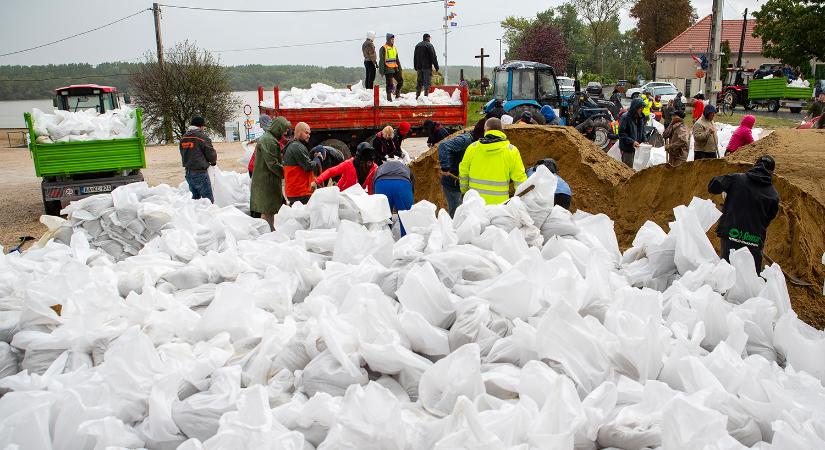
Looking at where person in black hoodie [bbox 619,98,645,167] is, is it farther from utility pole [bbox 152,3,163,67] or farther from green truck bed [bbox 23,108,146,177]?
utility pole [bbox 152,3,163,67]

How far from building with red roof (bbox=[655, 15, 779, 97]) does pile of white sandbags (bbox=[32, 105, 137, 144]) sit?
3977 centimetres

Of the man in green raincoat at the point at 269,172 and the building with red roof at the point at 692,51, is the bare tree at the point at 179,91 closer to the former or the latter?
the man in green raincoat at the point at 269,172

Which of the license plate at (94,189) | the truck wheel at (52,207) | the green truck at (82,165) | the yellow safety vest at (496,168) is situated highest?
the yellow safety vest at (496,168)

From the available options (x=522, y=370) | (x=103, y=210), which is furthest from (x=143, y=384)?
(x=103, y=210)

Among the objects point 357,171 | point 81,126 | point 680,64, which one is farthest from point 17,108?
point 357,171

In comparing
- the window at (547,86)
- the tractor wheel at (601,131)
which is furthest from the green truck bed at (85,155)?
the tractor wheel at (601,131)

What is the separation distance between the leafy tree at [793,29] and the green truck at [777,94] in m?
3.88

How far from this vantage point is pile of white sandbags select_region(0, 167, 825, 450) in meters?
2.38

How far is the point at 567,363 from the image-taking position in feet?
8.89

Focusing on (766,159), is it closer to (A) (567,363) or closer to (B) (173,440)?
(A) (567,363)

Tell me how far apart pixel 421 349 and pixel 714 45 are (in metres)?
18.5

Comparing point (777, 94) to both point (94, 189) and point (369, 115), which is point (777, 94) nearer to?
point (369, 115)

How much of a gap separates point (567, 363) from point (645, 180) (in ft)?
16.0

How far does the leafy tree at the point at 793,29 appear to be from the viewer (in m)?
30.0
